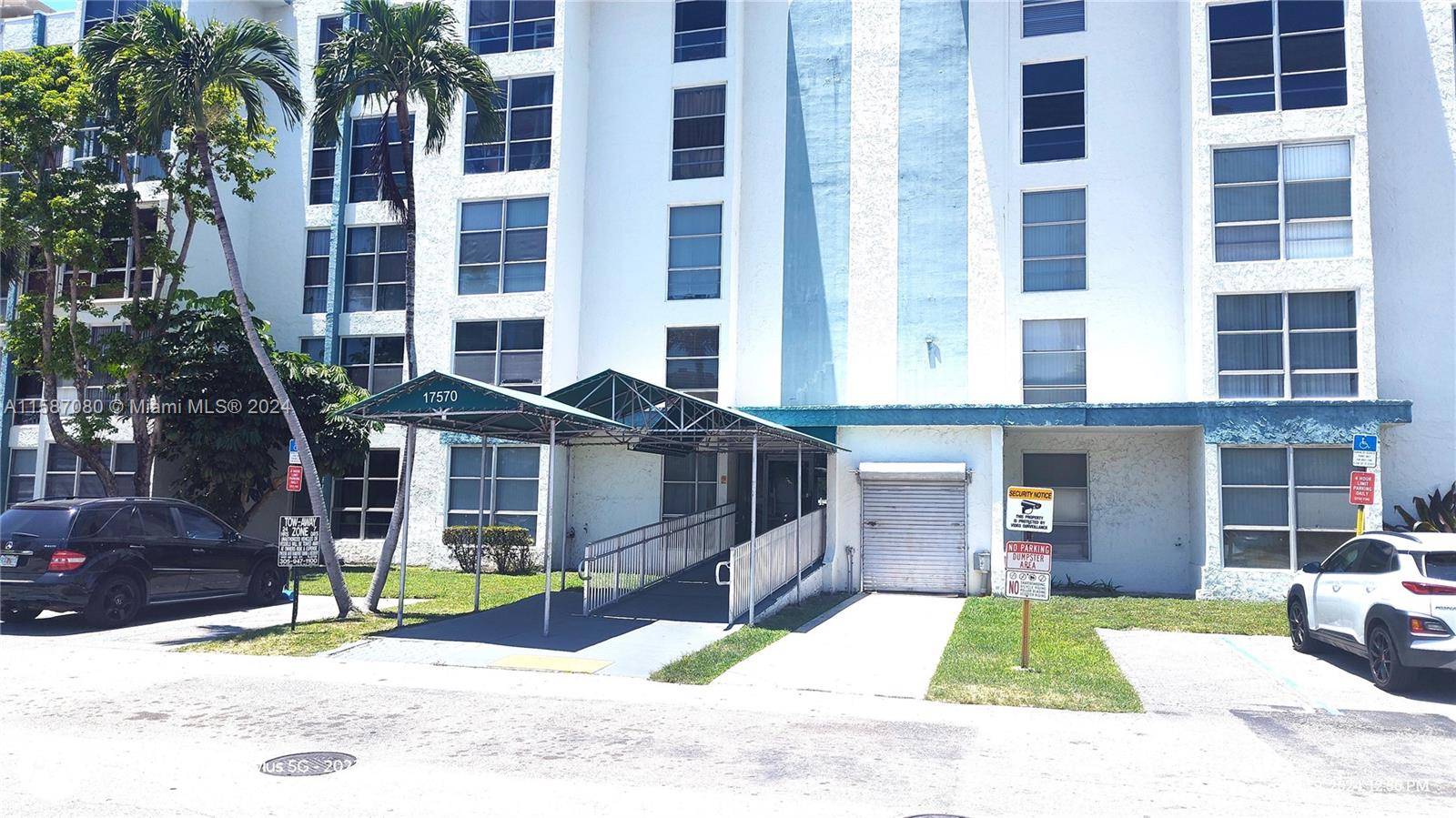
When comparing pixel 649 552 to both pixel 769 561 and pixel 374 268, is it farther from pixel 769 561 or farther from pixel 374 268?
pixel 374 268

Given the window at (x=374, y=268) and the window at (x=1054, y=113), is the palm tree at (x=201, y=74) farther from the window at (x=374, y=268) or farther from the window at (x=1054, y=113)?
the window at (x=1054, y=113)

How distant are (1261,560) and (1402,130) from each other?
8.83 m

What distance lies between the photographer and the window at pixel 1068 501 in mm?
20859

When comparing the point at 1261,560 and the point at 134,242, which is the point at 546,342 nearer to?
the point at 134,242

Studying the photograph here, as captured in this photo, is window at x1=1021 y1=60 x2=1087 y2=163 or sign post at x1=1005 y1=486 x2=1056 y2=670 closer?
sign post at x1=1005 y1=486 x2=1056 y2=670

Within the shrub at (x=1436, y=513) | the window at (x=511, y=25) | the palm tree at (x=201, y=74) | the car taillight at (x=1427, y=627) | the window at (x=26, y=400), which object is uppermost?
the window at (x=511, y=25)

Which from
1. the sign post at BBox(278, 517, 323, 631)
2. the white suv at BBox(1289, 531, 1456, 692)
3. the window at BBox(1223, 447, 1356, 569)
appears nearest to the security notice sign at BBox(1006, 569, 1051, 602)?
the white suv at BBox(1289, 531, 1456, 692)

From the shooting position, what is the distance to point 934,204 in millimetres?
21438

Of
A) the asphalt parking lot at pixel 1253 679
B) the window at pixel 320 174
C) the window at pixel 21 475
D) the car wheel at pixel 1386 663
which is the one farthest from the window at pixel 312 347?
the car wheel at pixel 1386 663

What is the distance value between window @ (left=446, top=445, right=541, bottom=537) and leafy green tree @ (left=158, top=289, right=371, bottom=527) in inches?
93.8

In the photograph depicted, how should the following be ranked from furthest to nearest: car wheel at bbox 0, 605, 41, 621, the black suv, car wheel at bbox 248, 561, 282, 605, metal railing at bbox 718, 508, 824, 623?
car wheel at bbox 248, 561, 282, 605
metal railing at bbox 718, 508, 824, 623
car wheel at bbox 0, 605, 41, 621
the black suv

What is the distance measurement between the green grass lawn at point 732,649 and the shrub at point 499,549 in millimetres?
7367

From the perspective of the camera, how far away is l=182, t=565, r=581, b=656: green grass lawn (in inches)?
504

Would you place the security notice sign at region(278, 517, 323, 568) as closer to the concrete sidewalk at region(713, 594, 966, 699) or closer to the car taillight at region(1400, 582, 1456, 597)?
the concrete sidewalk at region(713, 594, 966, 699)
